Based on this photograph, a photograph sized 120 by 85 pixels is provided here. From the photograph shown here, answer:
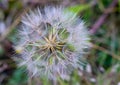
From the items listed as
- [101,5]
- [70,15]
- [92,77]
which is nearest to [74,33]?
[70,15]

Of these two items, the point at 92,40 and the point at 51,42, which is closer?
the point at 51,42

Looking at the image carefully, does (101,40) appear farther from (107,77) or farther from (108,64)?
(107,77)

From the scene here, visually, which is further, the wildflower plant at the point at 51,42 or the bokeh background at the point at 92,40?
the bokeh background at the point at 92,40

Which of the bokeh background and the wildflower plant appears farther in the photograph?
the bokeh background
